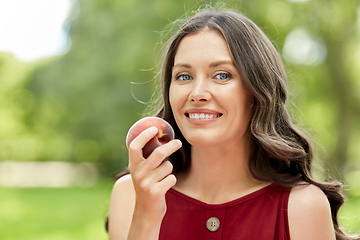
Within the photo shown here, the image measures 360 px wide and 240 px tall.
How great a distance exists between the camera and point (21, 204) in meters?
13.0

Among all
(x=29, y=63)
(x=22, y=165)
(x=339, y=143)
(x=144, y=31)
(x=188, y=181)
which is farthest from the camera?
(x=22, y=165)

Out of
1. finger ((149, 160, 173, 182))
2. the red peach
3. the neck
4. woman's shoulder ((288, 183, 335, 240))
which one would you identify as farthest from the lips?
woman's shoulder ((288, 183, 335, 240))

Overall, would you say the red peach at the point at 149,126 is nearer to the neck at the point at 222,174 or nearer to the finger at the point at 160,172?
the finger at the point at 160,172

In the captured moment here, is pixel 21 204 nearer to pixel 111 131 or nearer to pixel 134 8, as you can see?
pixel 111 131

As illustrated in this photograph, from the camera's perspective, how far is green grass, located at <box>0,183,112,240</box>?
29.5 feet

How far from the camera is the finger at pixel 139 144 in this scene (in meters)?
1.92

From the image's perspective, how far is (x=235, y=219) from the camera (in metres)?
2.41

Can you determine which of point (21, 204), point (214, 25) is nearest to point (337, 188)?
point (214, 25)

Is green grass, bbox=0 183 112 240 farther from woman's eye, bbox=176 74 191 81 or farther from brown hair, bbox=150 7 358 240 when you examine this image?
woman's eye, bbox=176 74 191 81

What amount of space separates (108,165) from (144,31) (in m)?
16.2

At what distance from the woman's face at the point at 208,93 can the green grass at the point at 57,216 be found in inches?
168

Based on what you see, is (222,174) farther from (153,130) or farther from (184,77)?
(153,130)

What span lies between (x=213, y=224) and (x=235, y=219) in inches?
5.6

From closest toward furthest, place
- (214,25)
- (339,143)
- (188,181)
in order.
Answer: (214,25), (188,181), (339,143)
